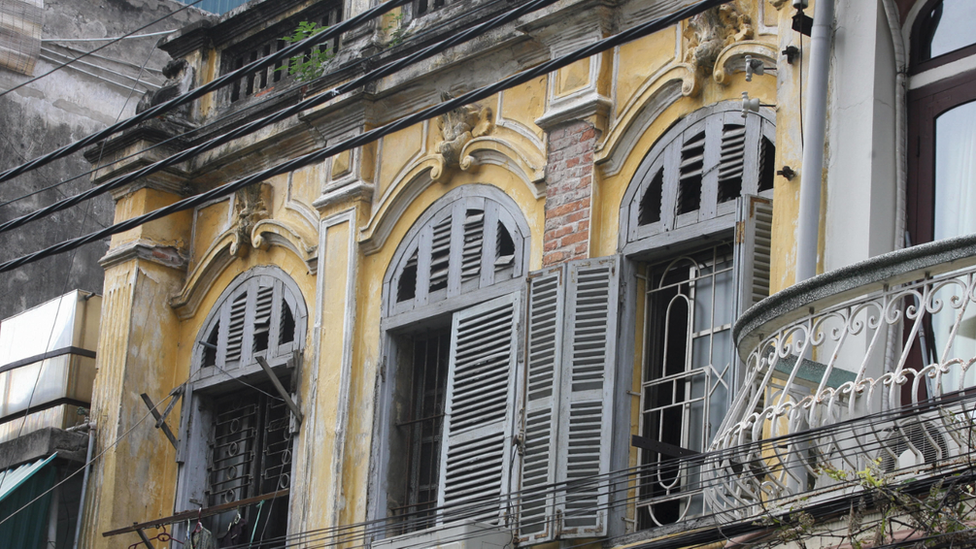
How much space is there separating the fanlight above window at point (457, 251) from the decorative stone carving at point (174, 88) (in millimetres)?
3238

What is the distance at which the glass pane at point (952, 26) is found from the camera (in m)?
9.02

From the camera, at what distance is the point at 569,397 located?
1040cm

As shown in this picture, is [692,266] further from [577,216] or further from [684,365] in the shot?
[577,216]

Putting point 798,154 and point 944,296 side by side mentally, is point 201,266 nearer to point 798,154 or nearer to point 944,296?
point 798,154

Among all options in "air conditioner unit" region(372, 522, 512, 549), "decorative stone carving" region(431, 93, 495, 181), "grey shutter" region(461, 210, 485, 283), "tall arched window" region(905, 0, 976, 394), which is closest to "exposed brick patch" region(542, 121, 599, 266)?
"grey shutter" region(461, 210, 485, 283)

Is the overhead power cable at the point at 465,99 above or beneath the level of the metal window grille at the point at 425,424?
above

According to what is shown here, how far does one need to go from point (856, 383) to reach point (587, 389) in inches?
118

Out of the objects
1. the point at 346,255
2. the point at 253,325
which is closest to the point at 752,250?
the point at 346,255

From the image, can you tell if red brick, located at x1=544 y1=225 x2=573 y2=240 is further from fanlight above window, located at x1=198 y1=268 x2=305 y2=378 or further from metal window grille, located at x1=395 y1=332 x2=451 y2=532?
fanlight above window, located at x1=198 y1=268 x2=305 y2=378

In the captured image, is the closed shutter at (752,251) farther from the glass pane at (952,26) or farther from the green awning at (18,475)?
the green awning at (18,475)

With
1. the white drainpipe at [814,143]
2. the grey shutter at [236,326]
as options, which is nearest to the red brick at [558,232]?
the white drainpipe at [814,143]

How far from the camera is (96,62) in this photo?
18750mm

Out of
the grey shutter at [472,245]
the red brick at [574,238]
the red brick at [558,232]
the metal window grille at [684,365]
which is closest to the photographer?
the metal window grille at [684,365]

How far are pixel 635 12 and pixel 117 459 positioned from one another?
5.37 m
